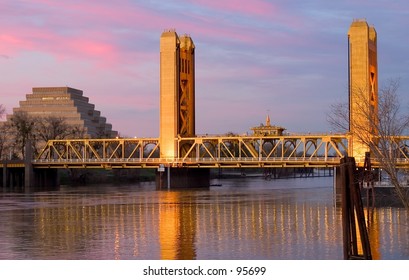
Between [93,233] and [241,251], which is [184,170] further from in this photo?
[241,251]

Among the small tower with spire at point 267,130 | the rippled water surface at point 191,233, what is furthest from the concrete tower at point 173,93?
the rippled water surface at point 191,233

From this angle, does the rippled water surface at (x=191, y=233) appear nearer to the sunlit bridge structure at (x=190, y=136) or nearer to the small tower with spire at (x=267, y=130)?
the sunlit bridge structure at (x=190, y=136)

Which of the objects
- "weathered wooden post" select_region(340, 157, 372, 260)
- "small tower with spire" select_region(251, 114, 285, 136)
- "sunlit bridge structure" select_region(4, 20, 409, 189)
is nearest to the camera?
"weathered wooden post" select_region(340, 157, 372, 260)

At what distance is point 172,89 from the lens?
102m

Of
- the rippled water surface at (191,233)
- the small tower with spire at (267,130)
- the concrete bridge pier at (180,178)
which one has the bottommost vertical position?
the rippled water surface at (191,233)

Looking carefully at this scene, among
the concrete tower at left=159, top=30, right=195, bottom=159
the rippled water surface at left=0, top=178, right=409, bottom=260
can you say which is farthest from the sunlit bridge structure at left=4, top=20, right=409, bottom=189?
the rippled water surface at left=0, top=178, right=409, bottom=260

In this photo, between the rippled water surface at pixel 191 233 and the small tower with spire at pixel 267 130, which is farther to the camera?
the small tower with spire at pixel 267 130

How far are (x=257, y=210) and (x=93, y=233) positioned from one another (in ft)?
56.9

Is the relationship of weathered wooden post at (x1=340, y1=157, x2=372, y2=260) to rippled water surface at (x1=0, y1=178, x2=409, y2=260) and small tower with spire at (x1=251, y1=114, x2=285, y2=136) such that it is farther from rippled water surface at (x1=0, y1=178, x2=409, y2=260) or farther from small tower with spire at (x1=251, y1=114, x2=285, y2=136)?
small tower with spire at (x1=251, y1=114, x2=285, y2=136)

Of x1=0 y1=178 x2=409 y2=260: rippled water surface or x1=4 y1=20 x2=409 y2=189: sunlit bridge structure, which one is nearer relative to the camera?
x1=0 y1=178 x2=409 y2=260: rippled water surface

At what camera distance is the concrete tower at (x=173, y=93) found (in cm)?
10125

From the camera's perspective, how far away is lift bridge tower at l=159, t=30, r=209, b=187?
10106 cm

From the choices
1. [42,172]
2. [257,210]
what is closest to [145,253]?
[257,210]

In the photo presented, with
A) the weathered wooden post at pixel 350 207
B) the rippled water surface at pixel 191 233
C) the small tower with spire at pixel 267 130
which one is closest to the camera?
the weathered wooden post at pixel 350 207
